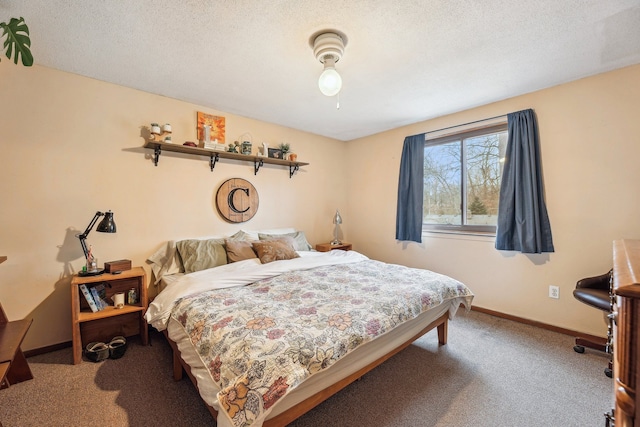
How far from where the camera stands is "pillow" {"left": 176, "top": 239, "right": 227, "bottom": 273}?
2537 mm

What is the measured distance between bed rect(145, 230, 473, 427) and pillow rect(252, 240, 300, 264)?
12mm

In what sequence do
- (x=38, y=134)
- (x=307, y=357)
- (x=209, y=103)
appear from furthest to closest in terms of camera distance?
1. (x=209, y=103)
2. (x=38, y=134)
3. (x=307, y=357)

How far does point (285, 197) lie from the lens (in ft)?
12.3

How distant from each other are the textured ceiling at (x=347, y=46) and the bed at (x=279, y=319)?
5.45 feet

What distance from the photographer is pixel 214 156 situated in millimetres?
3016

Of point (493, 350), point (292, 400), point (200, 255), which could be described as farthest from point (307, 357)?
point (493, 350)

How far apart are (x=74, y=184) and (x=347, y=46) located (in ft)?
8.64

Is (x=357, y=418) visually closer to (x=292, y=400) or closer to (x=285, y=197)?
(x=292, y=400)

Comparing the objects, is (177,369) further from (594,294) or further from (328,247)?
(594,294)

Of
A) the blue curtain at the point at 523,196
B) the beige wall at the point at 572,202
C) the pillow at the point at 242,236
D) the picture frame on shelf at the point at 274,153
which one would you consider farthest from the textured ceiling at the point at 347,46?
the pillow at the point at 242,236

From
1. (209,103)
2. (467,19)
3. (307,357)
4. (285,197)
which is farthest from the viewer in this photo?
(285,197)

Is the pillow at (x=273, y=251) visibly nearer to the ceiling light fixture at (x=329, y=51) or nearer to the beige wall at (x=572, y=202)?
the ceiling light fixture at (x=329, y=51)

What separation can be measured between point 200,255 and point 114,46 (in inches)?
71.9

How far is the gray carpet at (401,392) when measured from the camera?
154 centimetres
